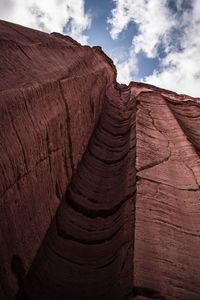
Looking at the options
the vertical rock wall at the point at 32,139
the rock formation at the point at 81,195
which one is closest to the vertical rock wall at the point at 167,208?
the rock formation at the point at 81,195

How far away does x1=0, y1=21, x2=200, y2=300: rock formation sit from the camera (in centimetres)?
257

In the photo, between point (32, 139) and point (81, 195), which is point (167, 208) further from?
point (32, 139)

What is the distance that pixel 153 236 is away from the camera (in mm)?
2941

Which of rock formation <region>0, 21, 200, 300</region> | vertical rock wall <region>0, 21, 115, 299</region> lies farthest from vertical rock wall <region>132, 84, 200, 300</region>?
vertical rock wall <region>0, 21, 115, 299</region>

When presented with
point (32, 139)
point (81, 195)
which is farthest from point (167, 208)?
point (32, 139)

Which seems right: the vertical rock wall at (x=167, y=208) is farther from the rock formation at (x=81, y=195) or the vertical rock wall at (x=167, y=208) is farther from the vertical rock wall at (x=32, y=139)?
the vertical rock wall at (x=32, y=139)

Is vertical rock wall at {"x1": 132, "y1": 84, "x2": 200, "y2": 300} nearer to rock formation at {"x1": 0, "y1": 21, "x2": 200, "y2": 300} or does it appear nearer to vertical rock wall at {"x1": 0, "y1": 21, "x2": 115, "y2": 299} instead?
rock formation at {"x1": 0, "y1": 21, "x2": 200, "y2": 300}

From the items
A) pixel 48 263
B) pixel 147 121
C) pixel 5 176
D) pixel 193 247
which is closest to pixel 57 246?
pixel 48 263

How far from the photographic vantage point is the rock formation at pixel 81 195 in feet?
8.42

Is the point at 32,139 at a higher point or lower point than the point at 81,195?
higher

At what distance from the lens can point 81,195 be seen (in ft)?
11.9

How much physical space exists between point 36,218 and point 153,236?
0.95 meters

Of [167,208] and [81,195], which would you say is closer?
[167,208]

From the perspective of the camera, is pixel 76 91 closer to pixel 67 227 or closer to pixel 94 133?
pixel 94 133
